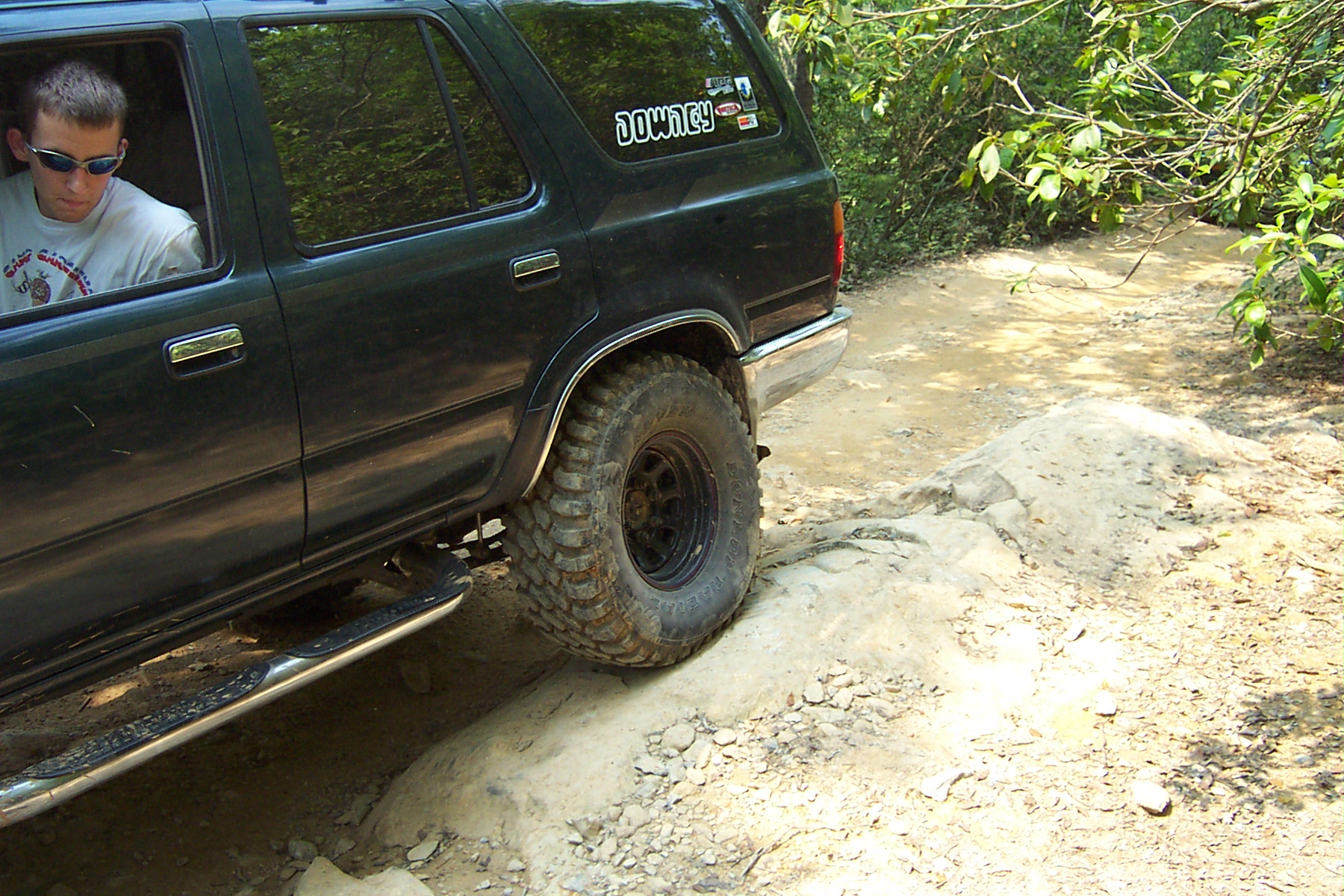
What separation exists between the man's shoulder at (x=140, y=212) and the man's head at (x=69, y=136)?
3cm

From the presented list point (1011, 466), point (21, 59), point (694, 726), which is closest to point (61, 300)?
Answer: point (21, 59)

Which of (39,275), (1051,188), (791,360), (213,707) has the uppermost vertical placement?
(39,275)

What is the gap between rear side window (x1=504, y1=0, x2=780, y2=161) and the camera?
3.16 meters

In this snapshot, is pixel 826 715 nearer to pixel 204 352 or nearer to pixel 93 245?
pixel 204 352

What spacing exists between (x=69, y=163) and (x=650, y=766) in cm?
202

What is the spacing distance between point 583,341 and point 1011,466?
7.55 feet

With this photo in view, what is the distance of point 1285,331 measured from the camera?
669 centimetres

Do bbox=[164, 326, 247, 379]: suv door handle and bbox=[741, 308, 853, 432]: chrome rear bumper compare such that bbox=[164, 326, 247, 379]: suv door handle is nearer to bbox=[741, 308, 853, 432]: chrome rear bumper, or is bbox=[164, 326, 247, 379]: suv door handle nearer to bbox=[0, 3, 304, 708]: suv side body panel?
bbox=[0, 3, 304, 708]: suv side body panel

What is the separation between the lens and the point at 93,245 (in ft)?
8.04

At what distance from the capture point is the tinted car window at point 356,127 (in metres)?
2.59

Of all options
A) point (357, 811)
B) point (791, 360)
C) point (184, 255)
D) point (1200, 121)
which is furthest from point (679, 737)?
point (1200, 121)

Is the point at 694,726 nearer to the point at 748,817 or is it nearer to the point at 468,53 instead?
the point at 748,817

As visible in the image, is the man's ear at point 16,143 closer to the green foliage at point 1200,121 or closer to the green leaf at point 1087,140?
the green foliage at point 1200,121

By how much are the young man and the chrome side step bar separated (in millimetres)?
907
